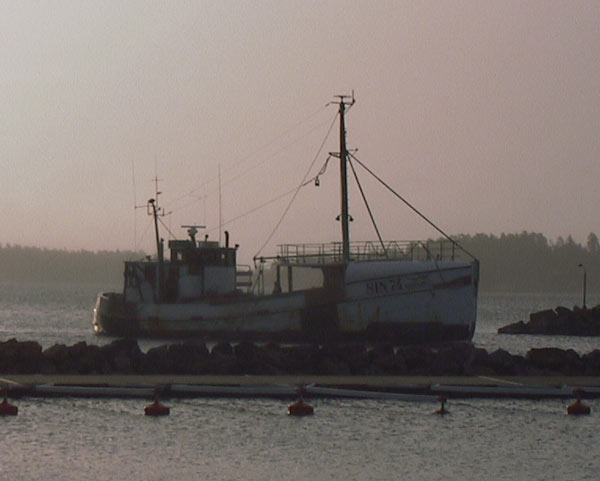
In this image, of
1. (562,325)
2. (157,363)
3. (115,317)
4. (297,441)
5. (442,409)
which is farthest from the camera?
(562,325)

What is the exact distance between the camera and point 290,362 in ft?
116

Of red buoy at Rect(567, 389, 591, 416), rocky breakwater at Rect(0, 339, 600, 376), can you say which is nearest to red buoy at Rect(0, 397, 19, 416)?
rocky breakwater at Rect(0, 339, 600, 376)

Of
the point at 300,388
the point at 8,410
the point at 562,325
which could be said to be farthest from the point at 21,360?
the point at 562,325

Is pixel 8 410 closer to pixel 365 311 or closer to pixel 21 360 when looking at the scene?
pixel 21 360

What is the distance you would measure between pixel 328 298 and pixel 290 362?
22987 mm

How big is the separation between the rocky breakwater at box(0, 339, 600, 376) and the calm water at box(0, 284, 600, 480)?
2.99m

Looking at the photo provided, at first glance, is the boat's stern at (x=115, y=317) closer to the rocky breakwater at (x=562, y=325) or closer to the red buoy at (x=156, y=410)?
the rocky breakwater at (x=562, y=325)

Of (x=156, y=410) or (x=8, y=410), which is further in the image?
(x=156, y=410)

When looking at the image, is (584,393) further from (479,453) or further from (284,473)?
(284,473)

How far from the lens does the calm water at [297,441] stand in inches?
947

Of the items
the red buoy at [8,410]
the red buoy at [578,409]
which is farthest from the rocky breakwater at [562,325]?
the red buoy at [8,410]

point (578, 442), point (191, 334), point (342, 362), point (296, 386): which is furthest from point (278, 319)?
point (578, 442)

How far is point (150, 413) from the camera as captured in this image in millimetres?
28859

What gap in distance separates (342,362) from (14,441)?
34.4 feet
